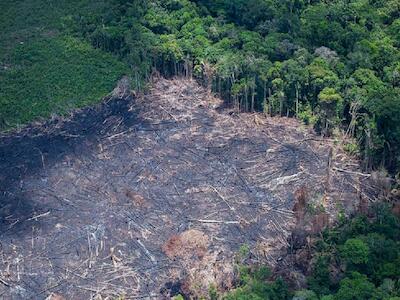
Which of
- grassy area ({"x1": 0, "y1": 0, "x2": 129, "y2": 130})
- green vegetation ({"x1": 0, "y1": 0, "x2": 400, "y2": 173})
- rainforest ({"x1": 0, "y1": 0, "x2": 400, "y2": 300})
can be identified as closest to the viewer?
rainforest ({"x1": 0, "y1": 0, "x2": 400, "y2": 300})

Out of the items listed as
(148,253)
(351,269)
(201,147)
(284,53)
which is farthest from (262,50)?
(351,269)

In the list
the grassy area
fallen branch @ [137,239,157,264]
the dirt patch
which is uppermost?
the grassy area

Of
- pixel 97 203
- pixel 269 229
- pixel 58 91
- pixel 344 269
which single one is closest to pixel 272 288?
pixel 344 269

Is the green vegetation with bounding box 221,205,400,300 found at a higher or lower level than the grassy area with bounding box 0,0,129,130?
lower

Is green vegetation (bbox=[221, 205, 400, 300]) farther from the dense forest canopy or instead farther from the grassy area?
the grassy area

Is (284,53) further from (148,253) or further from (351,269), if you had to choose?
(351,269)

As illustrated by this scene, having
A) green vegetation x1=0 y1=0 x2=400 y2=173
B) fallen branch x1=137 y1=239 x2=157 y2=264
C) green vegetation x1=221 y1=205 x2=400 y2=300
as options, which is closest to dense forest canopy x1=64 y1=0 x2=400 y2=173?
green vegetation x1=0 y1=0 x2=400 y2=173

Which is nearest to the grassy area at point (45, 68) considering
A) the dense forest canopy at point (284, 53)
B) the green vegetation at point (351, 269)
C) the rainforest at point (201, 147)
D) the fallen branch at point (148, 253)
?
the rainforest at point (201, 147)
